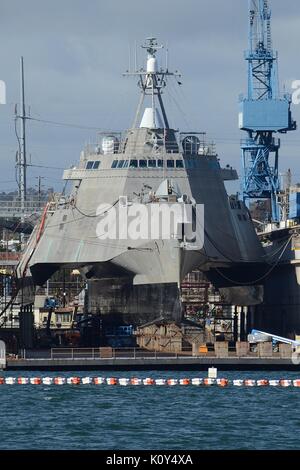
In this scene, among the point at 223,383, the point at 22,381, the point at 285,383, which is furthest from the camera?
the point at 22,381

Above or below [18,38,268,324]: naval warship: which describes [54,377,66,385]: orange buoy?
below

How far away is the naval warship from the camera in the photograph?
323 feet

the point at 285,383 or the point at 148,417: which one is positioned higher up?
the point at 285,383

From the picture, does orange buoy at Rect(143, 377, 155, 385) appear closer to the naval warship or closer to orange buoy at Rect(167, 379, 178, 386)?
orange buoy at Rect(167, 379, 178, 386)

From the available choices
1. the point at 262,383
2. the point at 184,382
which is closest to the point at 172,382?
the point at 184,382

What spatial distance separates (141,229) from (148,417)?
4039 centimetres

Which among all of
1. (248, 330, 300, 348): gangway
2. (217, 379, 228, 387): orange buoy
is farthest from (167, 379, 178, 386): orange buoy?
(248, 330, 300, 348): gangway

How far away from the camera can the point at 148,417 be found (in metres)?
59.4

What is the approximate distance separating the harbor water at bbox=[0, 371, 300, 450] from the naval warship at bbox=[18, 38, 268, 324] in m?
24.9

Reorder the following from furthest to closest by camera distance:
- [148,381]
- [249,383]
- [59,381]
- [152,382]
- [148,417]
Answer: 1. [59,381]
2. [152,382]
3. [148,381]
4. [249,383]
5. [148,417]

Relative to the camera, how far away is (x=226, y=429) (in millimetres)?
55844

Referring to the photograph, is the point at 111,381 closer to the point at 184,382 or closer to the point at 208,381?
the point at 184,382

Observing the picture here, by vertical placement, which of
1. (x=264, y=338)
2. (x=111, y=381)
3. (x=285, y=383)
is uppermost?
(x=264, y=338)
